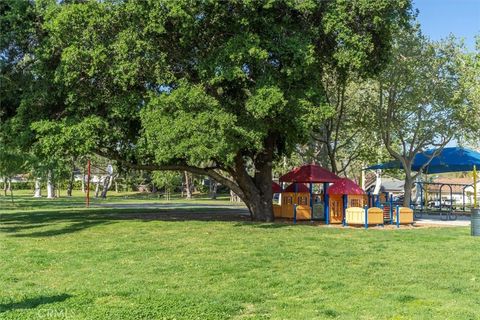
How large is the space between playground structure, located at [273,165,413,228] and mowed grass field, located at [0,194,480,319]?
385 cm

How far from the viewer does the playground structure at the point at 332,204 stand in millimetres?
19984

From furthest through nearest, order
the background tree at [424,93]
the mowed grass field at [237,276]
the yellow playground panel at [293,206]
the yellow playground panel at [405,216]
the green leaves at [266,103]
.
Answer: the background tree at [424,93]
the yellow playground panel at [293,206]
the yellow playground panel at [405,216]
the green leaves at [266,103]
the mowed grass field at [237,276]

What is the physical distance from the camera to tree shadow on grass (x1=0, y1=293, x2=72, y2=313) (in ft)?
22.7

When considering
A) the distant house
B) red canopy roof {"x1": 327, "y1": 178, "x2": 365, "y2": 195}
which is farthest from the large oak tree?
the distant house

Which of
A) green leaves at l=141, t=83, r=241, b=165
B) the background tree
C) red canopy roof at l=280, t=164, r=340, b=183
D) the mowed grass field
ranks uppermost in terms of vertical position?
the background tree

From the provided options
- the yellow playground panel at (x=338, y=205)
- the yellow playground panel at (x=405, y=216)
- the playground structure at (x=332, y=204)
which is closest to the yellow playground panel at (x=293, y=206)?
the playground structure at (x=332, y=204)

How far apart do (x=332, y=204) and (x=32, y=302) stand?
50.8ft

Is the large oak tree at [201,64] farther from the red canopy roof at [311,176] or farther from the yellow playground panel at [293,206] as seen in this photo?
the yellow playground panel at [293,206]

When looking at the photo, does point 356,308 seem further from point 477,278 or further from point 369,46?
point 369,46

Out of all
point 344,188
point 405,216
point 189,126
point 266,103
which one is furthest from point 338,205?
point 189,126

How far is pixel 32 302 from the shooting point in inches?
284

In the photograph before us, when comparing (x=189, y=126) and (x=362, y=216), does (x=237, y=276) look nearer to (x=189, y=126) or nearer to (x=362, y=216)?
(x=189, y=126)

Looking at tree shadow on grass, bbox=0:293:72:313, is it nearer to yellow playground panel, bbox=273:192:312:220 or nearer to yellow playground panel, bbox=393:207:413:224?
yellow playground panel, bbox=273:192:312:220

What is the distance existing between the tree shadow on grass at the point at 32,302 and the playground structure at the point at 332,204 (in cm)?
1396
